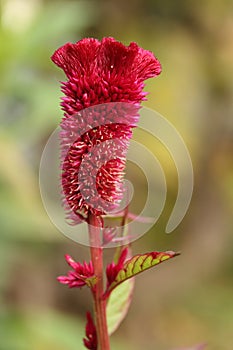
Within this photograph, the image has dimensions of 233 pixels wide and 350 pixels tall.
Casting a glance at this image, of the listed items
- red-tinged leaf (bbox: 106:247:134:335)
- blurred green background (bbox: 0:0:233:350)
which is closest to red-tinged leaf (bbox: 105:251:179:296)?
red-tinged leaf (bbox: 106:247:134:335)

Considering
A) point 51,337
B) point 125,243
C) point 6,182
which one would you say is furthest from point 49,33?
point 125,243

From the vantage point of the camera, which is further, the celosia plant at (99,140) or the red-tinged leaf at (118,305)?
the red-tinged leaf at (118,305)

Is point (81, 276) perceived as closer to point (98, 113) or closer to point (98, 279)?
point (98, 279)

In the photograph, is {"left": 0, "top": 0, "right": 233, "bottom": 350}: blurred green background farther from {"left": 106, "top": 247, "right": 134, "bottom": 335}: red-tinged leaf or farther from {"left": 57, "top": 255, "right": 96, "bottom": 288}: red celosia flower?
{"left": 57, "top": 255, "right": 96, "bottom": 288}: red celosia flower

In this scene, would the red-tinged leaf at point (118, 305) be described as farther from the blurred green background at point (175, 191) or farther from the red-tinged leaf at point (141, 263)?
the blurred green background at point (175, 191)

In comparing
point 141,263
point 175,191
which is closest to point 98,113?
point 141,263

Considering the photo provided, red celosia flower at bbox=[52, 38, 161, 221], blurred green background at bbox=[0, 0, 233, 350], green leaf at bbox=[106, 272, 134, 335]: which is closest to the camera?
red celosia flower at bbox=[52, 38, 161, 221]

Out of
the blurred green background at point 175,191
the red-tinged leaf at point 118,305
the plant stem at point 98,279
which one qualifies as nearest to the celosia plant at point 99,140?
the plant stem at point 98,279

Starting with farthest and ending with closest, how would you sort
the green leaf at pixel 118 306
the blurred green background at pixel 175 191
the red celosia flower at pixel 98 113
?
1. the blurred green background at pixel 175 191
2. the green leaf at pixel 118 306
3. the red celosia flower at pixel 98 113
